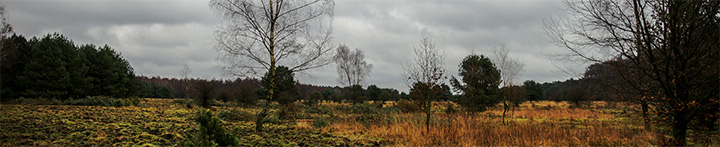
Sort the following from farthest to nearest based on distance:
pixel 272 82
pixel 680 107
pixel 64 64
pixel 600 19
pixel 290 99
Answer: pixel 290 99
pixel 64 64
pixel 272 82
pixel 600 19
pixel 680 107

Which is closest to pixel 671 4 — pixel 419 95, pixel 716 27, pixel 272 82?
pixel 716 27

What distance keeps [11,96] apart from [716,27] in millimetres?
30041

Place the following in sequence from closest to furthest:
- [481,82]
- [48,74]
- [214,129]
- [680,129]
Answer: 1. [214,129]
2. [680,129]
3. [48,74]
4. [481,82]

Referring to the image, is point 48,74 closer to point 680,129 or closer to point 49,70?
point 49,70

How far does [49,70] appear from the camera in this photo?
1905cm

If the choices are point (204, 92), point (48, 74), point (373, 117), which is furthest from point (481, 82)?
point (48, 74)

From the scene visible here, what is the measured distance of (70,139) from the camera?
4742mm

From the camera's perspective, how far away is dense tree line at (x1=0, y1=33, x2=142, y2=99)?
60.5 feet

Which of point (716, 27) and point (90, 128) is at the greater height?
point (716, 27)

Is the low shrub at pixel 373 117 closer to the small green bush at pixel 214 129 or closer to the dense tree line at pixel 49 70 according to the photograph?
the small green bush at pixel 214 129

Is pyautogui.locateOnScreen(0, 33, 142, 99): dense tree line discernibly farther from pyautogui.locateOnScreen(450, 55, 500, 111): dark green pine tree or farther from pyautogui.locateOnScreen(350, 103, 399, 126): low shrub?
pyautogui.locateOnScreen(450, 55, 500, 111): dark green pine tree

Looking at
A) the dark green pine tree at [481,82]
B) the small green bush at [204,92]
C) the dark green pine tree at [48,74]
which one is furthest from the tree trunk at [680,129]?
the dark green pine tree at [48,74]

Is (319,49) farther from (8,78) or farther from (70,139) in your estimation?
(8,78)

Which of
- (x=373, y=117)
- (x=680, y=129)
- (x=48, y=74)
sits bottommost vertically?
(x=373, y=117)
